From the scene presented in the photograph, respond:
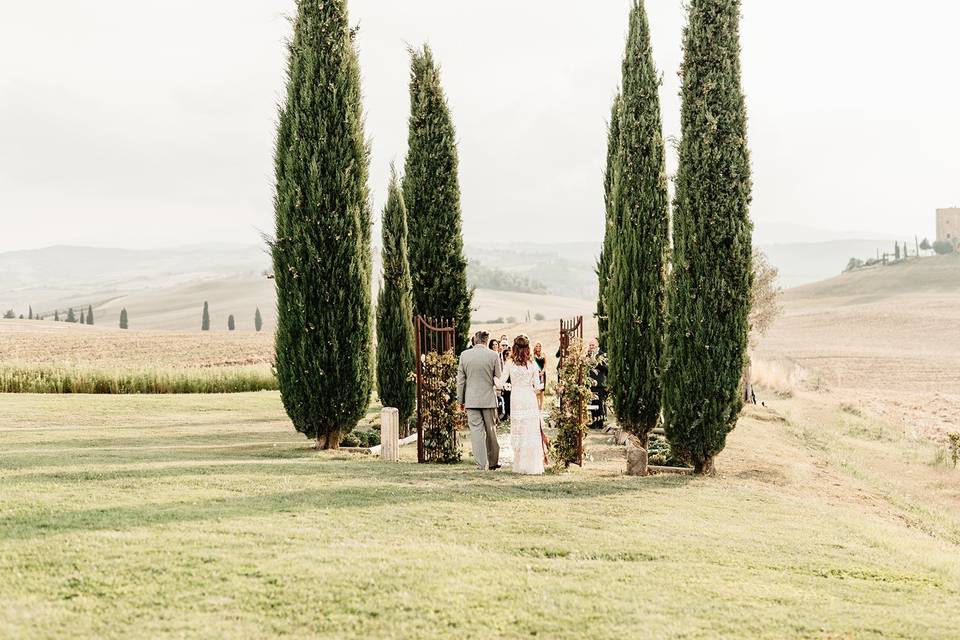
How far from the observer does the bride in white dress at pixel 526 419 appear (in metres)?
12.2

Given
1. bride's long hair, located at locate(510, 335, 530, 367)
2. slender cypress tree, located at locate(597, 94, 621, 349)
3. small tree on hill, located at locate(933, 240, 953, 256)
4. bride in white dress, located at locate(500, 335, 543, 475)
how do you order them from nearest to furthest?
bride's long hair, located at locate(510, 335, 530, 367), bride in white dress, located at locate(500, 335, 543, 475), slender cypress tree, located at locate(597, 94, 621, 349), small tree on hill, located at locate(933, 240, 953, 256)

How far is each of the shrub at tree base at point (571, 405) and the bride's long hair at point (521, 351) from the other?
1.54m

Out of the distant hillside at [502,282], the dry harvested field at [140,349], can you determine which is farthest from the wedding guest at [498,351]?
the distant hillside at [502,282]

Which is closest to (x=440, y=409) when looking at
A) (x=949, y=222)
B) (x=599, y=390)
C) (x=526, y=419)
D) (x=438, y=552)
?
(x=526, y=419)

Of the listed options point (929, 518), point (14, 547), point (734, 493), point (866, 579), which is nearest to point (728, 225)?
point (734, 493)

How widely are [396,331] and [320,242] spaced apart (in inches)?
179

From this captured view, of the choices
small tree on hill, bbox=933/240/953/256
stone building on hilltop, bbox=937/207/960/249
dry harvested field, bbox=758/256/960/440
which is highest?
stone building on hilltop, bbox=937/207/960/249

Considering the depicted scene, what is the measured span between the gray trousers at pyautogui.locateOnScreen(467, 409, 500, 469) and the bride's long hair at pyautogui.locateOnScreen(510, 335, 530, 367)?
102 cm

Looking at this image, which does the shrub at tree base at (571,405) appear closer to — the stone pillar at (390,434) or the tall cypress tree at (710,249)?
the tall cypress tree at (710,249)

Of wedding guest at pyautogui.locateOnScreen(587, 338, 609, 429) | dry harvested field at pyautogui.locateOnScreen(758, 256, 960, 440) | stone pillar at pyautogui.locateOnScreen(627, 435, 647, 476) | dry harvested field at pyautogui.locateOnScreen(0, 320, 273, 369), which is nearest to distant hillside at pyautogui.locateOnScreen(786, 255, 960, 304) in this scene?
dry harvested field at pyautogui.locateOnScreen(758, 256, 960, 440)

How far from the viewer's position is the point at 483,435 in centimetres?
1261

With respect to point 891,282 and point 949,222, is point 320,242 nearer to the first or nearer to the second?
point 891,282

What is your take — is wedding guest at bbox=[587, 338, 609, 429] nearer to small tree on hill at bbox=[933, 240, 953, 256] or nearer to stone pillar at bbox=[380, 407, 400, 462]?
stone pillar at bbox=[380, 407, 400, 462]

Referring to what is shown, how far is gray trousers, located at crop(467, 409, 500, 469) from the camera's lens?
12523mm
